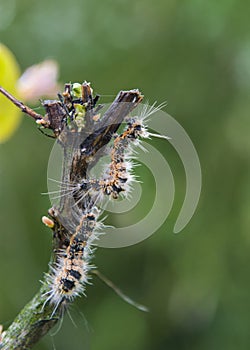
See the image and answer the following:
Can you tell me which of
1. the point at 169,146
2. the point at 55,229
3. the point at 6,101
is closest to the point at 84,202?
the point at 55,229

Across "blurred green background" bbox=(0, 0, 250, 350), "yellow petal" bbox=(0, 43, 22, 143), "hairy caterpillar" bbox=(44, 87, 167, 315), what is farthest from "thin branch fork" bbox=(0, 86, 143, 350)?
"blurred green background" bbox=(0, 0, 250, 350)

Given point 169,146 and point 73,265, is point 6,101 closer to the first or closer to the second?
point 73,265

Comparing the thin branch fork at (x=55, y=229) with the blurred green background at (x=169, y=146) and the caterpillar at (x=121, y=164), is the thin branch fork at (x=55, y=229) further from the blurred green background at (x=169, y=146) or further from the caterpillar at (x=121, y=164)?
the blurred green background at (x=169, y=146)

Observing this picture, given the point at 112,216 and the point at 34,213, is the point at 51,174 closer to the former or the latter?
the point at 112,216

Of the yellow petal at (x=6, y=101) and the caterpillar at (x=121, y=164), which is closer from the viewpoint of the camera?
the caterpillar at (x=121, y=164)

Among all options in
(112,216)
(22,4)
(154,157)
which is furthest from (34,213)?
(154,157)

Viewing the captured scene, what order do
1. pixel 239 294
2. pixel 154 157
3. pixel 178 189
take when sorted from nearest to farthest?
1. pixel 154 157
2. pixel 178 189
3. pixel 239 294

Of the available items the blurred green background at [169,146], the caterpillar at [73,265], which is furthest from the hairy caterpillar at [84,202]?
the blurred green background at [169,146]

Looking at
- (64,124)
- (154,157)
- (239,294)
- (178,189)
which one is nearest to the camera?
(64,124)
